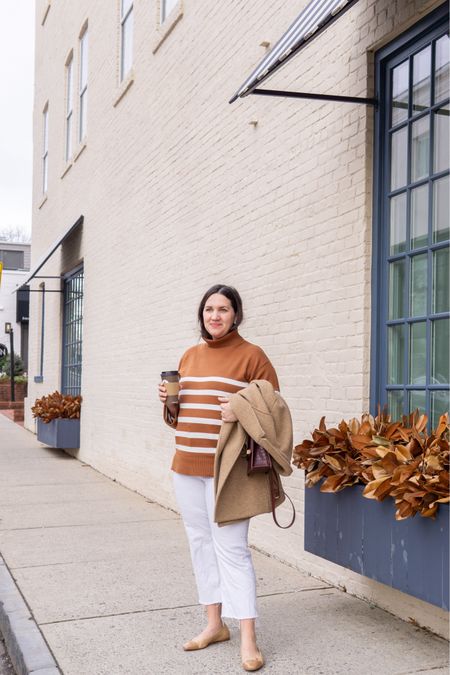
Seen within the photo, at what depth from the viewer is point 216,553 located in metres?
4.05

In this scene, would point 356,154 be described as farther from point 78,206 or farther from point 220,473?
point 78,206

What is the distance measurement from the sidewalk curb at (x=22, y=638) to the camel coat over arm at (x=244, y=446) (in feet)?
3.64

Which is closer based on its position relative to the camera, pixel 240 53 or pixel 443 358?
pixel 443 358

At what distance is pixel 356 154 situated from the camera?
5.21 m

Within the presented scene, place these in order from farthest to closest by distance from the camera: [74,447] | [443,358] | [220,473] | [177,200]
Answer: [74,447]
[177,200]
[443,358]
[220,473]

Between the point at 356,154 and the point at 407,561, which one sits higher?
the point at 356,154

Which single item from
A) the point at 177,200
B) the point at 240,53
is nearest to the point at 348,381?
the point at 240,53

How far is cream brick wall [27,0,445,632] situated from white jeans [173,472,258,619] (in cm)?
116

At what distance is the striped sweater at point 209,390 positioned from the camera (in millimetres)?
4074

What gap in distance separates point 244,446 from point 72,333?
1077 cm

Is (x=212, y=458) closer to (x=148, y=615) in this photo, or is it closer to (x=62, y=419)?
(x=148, y=615)

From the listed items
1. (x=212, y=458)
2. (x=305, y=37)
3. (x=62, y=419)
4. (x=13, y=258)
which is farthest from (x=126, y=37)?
(x=13, y=258)

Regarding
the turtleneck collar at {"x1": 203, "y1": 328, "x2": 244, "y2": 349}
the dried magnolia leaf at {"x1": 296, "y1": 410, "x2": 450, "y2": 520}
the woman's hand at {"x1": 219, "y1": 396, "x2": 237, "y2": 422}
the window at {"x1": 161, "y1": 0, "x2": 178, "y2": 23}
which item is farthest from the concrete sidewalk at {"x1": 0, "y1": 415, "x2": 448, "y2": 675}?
the window at {"x1": 161, "y1": 0, "x2": 178, "y2": 23}

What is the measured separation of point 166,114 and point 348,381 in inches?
192
